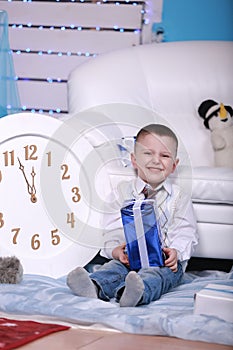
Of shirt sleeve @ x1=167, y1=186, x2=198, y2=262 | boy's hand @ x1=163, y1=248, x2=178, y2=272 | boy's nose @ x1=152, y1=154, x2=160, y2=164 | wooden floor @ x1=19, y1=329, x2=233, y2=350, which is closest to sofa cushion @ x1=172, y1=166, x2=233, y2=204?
shirt sleeve @ x1=167, y1=186, x2=198, y2=262

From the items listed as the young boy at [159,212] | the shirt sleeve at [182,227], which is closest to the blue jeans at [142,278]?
the young boy at [159,212]

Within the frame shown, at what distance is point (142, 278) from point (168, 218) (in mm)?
334

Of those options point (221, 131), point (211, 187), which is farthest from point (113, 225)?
point (221, 131)

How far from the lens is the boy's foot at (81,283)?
1.83 meters

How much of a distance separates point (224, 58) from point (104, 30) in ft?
3.32

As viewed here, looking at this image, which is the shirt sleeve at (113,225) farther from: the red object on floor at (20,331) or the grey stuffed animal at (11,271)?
the red object on floor at (20,331)

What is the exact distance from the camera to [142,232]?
197 centimetres

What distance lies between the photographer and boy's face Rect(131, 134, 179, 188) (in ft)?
7.01

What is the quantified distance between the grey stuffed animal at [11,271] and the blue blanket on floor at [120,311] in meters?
0.03

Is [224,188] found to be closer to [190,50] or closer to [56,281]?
[56,281]

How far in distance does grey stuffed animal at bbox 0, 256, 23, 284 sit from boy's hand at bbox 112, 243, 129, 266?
0.27m

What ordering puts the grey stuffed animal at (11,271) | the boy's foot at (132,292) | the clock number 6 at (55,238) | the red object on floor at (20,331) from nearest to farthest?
1. the red object on floor at (20,331)
2. the boy's foot at (132,292)
3. the grey stuffed animal at (11,271)
4. the clock number 6 at (55,238)

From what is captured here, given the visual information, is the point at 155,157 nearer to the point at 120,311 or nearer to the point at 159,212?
the point at 159,212

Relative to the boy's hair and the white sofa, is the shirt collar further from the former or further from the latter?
the white sofa
